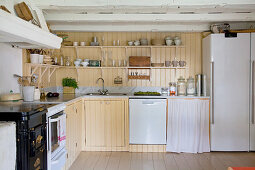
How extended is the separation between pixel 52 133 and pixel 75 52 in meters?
2.56

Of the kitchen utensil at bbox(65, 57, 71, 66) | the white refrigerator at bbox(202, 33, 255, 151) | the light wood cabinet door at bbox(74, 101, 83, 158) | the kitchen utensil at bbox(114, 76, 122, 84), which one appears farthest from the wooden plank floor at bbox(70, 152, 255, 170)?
the kitchen utensil at bbox(65, 57, 71, 66)

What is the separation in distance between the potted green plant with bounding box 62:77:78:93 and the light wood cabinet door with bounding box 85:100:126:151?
673 millimetres

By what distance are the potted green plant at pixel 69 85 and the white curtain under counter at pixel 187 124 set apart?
190 cm

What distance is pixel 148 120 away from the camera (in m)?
4.18

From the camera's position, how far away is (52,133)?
107 inches

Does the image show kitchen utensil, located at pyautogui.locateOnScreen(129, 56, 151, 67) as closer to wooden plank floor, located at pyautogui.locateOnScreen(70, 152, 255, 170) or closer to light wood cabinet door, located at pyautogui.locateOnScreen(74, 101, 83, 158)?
light wood cabinet door, located at pyautogui.locateOnScreen(74, 101, 83, 158)

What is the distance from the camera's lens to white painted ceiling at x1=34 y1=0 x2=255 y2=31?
3143mm

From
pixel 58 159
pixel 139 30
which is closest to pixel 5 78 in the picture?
pixel 58 159

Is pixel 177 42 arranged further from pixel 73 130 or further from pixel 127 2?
pixel 73 130

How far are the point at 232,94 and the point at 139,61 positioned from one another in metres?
1.78

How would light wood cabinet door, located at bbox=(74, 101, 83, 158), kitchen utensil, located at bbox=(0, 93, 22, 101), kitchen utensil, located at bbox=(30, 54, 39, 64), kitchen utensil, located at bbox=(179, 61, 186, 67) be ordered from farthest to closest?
kitchen utensil, located at bbox=(179, 61, 186, 67)
light wood cabinet door, located at bbox=(74, 101, 83, 158)
kitchen utensil, located at bbox=(30, 54, 39, 64)
kitchen utensil, located at bbox=(0, 93, 22, 101)

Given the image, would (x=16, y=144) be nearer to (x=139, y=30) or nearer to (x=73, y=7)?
(x=73, y=7)

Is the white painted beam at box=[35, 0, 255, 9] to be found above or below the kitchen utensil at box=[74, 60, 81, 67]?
above

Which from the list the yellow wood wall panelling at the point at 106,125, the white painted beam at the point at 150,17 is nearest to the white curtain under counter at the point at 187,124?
the yellow wood wall panelling at the point at 106,125
